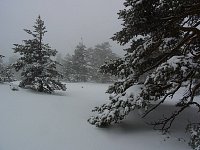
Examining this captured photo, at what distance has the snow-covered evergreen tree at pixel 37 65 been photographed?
16.4 metres

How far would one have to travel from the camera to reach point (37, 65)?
16.2 metres

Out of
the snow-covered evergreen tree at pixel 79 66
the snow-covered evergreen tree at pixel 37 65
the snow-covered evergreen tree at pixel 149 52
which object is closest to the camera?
the snow-covered evergreen tree at pixel 149 52

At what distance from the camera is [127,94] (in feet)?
29.3

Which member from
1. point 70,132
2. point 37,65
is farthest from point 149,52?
point 37,65

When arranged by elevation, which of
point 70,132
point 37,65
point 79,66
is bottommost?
point 70,132

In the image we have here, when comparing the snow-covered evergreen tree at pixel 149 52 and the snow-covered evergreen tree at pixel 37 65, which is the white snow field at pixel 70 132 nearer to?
the snow-covered evergreen tree at pixel 149 52

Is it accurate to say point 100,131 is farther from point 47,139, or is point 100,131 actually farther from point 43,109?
point 43,109

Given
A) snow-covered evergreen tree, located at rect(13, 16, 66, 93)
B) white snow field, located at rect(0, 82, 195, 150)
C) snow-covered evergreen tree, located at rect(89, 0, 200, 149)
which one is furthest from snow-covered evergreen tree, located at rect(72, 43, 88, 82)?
snow-covered evergreen tree, located at rect(89, 0, 200, 149)

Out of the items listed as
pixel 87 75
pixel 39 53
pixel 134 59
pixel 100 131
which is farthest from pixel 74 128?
pixel 87 75

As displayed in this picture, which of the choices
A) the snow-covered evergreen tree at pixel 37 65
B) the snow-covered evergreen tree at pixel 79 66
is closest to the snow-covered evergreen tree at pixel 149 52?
the snow-covered evergreen tree at pixel 37 65

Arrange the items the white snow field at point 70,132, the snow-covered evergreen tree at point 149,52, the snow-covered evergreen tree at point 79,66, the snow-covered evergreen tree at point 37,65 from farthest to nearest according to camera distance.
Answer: the snow-covered evergreen tree at point 79,66 < the snow-covered evergreen tree at point 37,65 < the snow-covered evergreen tree at point 149,52 < the white snow field at point 70,132

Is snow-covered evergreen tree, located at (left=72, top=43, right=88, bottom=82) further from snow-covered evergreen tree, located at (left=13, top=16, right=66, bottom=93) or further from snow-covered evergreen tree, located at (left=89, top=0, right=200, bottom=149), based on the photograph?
snow-covered evergreen tree, located at (left=89, top=0, right=200, bottom=149)

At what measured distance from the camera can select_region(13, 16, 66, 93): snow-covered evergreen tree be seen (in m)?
16.4

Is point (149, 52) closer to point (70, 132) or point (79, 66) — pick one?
point (70, 132)
